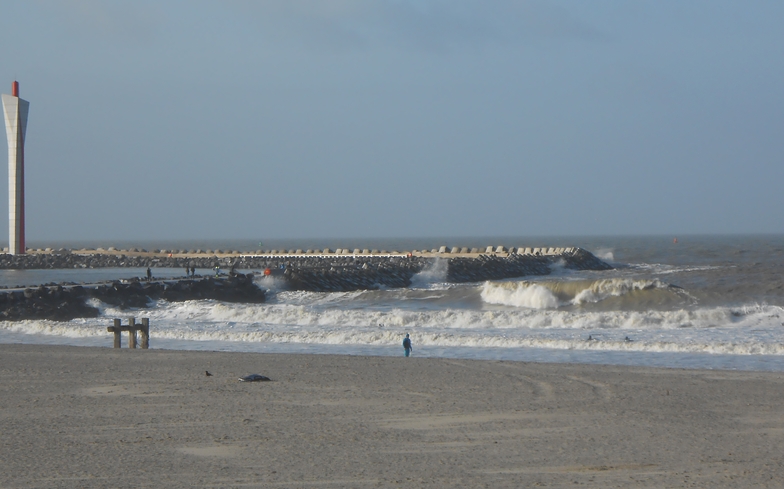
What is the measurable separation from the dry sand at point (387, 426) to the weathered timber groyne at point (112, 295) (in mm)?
13397

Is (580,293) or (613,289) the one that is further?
(580,293)

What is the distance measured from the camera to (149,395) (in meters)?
11.0

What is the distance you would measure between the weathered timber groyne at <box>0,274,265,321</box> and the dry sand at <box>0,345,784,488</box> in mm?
13397

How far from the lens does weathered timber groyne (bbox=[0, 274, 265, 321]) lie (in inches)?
1046

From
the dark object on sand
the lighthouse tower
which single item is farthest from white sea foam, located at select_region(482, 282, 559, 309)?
the lighthouse tower

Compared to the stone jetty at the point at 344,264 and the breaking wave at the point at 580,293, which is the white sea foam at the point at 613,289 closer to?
the breaking wave at the point at 580,293

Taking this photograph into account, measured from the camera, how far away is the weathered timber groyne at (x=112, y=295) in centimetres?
2658

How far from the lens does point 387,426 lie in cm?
914

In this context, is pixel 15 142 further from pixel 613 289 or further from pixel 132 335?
pixel 132 335

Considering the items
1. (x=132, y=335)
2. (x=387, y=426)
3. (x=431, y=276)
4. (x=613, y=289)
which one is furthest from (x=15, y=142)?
(x=387, y=426)

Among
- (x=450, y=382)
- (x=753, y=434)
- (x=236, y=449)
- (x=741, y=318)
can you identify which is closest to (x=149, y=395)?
(x=236, y=449)

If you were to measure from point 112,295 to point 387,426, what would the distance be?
916 inches

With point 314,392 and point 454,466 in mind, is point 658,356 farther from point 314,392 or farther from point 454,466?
point 454,466

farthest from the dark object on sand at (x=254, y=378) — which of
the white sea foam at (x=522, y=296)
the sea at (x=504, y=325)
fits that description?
the white sea foam at (x=522, y=296)
